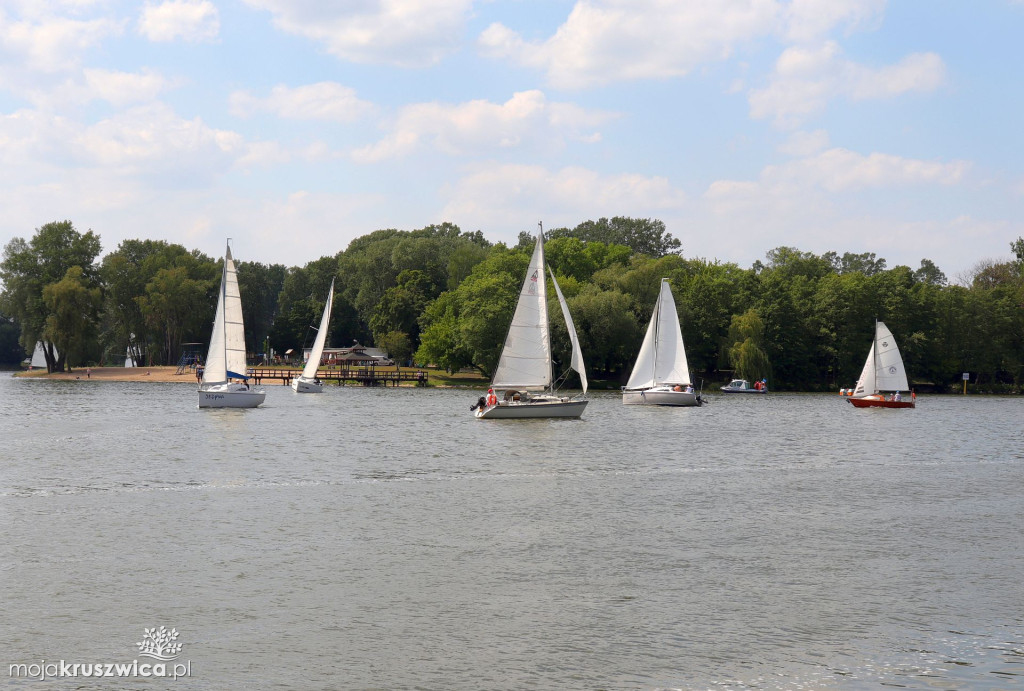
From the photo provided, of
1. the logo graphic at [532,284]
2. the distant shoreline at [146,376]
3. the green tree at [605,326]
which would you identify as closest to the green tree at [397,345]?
the distant shoreline at [146,376]

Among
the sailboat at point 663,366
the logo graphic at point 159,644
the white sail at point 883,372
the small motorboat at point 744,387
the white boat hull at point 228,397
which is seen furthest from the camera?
the small motorboat at point 744,387

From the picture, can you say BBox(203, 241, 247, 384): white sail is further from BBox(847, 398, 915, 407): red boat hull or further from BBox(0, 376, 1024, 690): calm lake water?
BBox(847, 398, 915, 407): red boat hull

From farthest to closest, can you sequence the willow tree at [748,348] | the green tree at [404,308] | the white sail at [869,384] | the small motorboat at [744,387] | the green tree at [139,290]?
the green tree at [139,290] → the green tree at [404,308] → the willow tree at [748,348] → the small motorboat at [744,387] → the white sail at [869,384]

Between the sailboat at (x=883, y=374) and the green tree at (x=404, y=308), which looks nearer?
the sailboat at (x=883, y=374)

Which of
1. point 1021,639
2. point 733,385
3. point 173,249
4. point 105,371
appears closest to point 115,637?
point 1021,639

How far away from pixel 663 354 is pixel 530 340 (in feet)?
84.0

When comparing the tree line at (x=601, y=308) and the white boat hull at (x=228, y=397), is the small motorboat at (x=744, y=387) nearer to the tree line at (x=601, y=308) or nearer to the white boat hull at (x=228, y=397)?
the tree line at (x=601, y=308)

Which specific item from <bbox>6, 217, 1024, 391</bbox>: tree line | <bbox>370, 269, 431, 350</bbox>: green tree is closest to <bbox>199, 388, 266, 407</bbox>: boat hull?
<bbox>6, 217, 1024, 391</bbox>: tree line

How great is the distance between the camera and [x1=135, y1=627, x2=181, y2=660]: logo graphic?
530 inches

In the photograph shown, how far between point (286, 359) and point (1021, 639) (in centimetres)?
16318

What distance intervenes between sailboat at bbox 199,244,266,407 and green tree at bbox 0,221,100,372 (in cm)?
6910

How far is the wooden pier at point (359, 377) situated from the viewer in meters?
122

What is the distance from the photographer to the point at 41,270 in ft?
453

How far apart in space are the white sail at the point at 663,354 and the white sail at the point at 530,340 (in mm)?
23029
